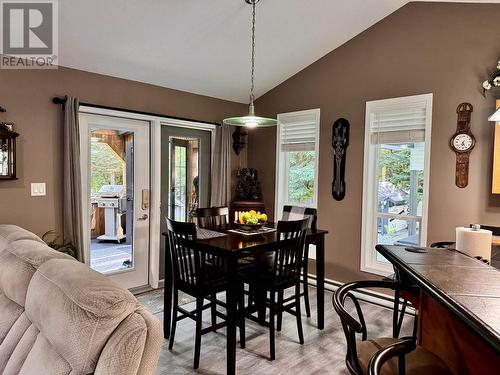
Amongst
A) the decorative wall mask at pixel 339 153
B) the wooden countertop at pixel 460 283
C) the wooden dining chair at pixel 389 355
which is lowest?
the wooden dining chair at pixel 389 355

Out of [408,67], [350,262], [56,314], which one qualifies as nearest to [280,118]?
[408,67]

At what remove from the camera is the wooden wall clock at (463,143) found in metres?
3.28

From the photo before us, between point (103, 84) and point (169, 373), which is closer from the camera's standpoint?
point (169, 373)

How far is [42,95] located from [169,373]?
272 cm

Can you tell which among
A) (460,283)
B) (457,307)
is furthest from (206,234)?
(457,307)

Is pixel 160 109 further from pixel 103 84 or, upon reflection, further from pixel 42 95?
pixel 42 95

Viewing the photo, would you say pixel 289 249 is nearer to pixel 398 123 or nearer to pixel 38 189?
pixel 398 123

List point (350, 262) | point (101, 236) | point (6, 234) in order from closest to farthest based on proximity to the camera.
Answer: point (6, 234)
point (101, 236)
point (350, 262)

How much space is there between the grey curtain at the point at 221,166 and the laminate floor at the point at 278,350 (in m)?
1.71

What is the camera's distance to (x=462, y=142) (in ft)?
10.8

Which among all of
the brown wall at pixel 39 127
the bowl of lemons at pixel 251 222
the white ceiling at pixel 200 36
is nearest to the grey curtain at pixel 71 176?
the brown wall at pixel 39 127

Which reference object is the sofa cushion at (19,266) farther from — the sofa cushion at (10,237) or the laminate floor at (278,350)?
the laminate floor at (278,350)

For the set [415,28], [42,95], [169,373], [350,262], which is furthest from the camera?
[350,262]

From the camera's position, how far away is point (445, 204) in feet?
11.3
